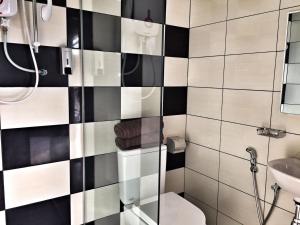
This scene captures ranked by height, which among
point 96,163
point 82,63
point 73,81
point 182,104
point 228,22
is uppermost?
point 228,22

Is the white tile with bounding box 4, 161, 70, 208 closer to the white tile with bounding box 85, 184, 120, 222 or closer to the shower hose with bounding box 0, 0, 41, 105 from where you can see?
the white tile with bounding box 85, 184, 120, 222

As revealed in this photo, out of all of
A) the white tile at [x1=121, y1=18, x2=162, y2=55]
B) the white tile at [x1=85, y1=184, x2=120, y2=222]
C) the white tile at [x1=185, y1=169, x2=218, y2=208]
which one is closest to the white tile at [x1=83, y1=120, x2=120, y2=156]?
the white tile at [x1=85, y1=184, x2=120, y2=222]

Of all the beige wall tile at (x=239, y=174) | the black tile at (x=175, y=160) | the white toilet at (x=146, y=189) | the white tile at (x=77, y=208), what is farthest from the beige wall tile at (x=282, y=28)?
the white tile at (x=77, y=208)

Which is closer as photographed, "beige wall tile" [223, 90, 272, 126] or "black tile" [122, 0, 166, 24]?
"black tile" [122, 0, 166, 24]

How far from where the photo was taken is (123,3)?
1087 mm

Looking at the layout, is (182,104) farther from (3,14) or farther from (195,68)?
(3,14)

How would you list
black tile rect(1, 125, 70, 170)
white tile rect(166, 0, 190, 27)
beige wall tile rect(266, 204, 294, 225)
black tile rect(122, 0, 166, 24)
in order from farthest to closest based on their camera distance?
white tile rect(166, 0, 190, 27) < beige wall tile rect(266, 204, 294, 225) < black tile rect(1, 125, 70, 170) < black tile rect(122, 0, 166, 24)

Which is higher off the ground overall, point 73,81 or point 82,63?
point 82,63

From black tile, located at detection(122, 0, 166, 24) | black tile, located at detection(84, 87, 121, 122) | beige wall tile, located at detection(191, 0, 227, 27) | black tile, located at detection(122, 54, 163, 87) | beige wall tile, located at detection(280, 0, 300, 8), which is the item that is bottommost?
black tile, located at detection(84, 87, 121, 122)

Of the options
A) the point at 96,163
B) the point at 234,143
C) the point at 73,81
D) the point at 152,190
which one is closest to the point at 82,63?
the point at 73,81

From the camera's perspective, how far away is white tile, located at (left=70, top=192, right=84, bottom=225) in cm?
139

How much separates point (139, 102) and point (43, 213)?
840 millimetres

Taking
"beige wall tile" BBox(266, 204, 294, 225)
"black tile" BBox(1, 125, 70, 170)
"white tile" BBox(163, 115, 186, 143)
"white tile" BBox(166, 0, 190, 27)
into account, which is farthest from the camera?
"white tile" BBox(163, 115, 186, 143)

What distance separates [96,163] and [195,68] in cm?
105
